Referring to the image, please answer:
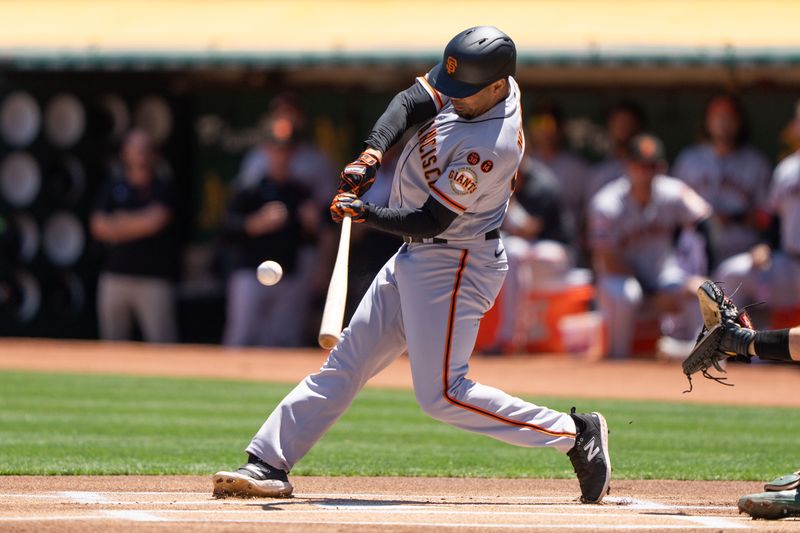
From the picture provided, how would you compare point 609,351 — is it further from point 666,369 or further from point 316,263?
point 316,263

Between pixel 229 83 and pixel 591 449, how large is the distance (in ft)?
35.1

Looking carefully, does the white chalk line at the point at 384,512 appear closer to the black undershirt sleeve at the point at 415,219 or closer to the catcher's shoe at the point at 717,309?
the catcher's shoe at the point at 717,309

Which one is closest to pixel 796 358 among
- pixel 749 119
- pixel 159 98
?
pixel 749 119

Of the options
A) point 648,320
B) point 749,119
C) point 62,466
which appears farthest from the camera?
point 749,119

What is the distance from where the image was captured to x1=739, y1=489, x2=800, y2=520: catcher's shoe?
5.04 meters

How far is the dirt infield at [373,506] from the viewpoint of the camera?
4.68m

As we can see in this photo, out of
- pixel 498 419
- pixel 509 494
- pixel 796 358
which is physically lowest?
pixel 509 494

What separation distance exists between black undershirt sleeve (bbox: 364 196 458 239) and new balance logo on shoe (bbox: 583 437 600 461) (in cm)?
95

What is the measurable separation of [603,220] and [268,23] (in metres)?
4.29

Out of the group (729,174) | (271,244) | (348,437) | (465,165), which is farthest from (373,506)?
(271,244)

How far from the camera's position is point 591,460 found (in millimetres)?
5324

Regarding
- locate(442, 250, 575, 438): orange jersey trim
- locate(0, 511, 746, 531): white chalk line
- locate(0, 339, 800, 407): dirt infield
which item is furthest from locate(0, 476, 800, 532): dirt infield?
locate(0, 339, 800, 407): dirt infield

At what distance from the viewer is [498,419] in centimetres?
524

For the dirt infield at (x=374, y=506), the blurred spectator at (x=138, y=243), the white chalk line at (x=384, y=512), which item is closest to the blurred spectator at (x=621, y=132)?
the blurred spectator at (x=138, y=243)
